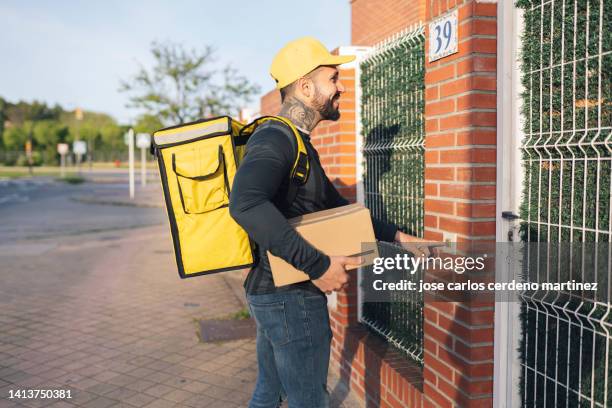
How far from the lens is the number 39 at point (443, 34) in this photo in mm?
2871

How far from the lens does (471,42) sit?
2.69 m

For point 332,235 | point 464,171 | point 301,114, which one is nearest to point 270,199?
point 332,235

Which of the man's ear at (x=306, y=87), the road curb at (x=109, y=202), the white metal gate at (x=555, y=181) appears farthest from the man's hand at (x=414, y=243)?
the road curb at (x=109, y=202)

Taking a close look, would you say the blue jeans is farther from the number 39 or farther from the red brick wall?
the red brick wall

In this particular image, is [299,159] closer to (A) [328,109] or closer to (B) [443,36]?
(A) [328,109]

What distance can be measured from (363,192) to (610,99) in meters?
2.59

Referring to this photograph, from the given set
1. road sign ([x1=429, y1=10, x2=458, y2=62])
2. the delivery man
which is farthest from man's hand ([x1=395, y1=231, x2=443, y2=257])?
road sign ([x1=429, y1=10, x2=458, y2=62])

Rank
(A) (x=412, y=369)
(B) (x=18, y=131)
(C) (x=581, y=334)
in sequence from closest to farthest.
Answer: (C) (x=581, y=334) < (A) (x=412, y=369) < (B) (x=18, y=131)

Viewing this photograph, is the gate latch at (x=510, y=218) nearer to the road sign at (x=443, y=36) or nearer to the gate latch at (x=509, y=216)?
the gate latch at (x=509, y=216)

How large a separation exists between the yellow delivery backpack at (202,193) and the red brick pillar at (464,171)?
2.91ft

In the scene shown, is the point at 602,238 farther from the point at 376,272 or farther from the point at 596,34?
the point at 376,272

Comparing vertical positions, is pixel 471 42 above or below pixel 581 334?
above

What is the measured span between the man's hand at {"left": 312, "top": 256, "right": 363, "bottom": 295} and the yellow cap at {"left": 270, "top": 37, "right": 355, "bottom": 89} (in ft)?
2.62

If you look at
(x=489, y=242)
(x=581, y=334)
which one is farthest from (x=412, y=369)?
(x=581, y=334)
